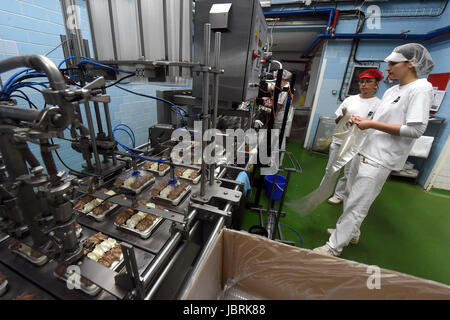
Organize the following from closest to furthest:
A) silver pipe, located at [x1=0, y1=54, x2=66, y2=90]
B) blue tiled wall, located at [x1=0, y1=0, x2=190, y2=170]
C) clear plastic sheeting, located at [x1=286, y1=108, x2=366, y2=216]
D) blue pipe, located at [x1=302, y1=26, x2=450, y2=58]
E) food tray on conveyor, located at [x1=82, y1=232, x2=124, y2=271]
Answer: silver pipe, located at [x1=0, y1=54, x2=66, y2=90] < food tray on conveyor, located at [x1=82, y1=232, x2=124, y2=271] < blue tiled wall, located at [x1=0, y1=0, x2=190, y2=170] < clear plastic sheeting, located at [x1=286, y1=108, x2=366, y2=216] < blue pipe, located at [x1=302, y1=26, x2=450, y2=58]

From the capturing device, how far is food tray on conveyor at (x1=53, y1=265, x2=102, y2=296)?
603mm

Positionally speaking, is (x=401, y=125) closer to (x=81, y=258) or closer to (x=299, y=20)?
(x=81, y=258)

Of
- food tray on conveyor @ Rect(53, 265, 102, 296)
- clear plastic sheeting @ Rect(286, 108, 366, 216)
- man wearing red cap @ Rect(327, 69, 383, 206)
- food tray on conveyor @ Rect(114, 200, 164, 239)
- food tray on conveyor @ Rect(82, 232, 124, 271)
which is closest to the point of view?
food tray on conveyor @ Rect(53, 265, 102, 296)

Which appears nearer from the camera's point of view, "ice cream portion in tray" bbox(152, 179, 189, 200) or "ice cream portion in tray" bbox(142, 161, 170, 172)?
→ "ice cream portion in tray" bbox(152, 179, 189, 200)

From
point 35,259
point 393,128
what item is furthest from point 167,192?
point 393,128

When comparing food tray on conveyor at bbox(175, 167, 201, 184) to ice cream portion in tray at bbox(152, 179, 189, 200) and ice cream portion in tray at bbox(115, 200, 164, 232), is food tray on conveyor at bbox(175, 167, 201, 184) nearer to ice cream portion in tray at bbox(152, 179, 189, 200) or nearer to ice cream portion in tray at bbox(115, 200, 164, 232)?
ice cream portion in tray at bbox(152, 179, 189, 200)

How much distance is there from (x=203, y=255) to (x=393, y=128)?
5.24 ft

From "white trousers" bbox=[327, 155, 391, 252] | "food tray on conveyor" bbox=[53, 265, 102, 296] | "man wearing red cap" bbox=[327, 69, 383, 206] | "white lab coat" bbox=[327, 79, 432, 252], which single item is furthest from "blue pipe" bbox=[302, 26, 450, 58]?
"food tray on conveyor" bbox=[53, 265, 102, 296]

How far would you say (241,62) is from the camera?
1391 mm

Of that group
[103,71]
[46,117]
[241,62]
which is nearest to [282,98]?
[241,62]

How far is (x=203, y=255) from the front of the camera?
2.44ft

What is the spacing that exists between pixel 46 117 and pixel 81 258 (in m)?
Answer: 0.49

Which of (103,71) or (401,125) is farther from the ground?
(103,71)

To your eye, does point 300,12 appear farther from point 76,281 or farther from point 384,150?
point 76,281
